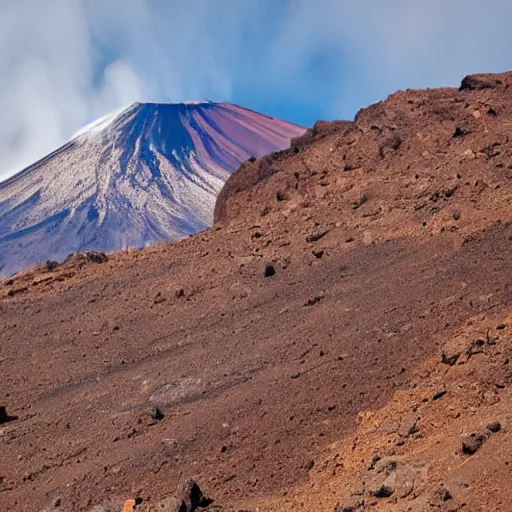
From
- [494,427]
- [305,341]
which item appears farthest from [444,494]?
[305,341]

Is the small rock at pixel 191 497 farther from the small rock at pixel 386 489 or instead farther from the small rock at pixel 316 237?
the small rock at pixel 316 237

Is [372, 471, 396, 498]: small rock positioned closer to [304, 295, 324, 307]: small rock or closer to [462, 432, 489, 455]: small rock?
[462, 432, 489, 455]: small rock

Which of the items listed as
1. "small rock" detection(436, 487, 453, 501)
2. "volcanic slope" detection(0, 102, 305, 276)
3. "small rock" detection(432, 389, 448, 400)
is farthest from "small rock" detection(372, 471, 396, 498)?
"volcanic slope" detection(0, 102, 305, 276)

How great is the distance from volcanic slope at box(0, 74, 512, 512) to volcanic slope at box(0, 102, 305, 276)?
771 inches

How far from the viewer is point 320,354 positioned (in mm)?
10570

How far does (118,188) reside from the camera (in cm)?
4003

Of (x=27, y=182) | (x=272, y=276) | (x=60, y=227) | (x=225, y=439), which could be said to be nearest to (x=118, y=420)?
(x=225, y=439)

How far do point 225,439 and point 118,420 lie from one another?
191 centimetres

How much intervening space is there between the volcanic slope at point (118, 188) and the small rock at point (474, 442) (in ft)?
92.4

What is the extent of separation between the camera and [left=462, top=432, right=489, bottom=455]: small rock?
273 inches

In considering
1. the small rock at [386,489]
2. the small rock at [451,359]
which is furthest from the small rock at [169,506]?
the small rock at [451,359]

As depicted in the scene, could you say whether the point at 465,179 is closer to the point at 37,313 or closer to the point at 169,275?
the point at 169,275

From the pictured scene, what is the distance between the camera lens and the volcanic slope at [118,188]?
1427 inches

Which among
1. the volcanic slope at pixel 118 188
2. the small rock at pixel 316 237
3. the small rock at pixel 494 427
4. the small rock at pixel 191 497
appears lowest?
the small rock at pixel 494 427
